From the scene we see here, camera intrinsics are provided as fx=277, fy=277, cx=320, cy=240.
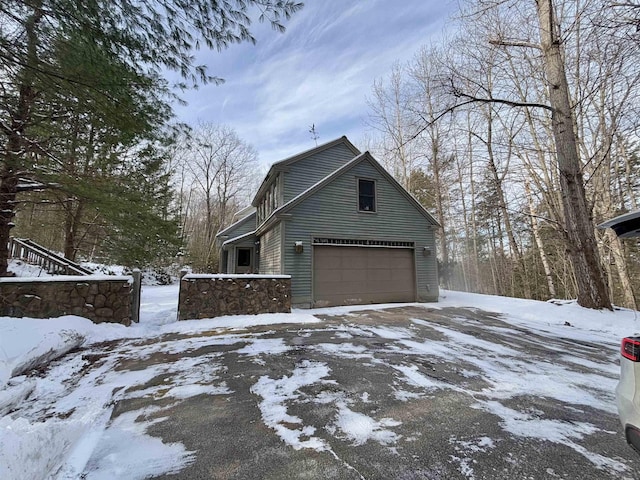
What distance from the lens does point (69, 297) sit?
552cm

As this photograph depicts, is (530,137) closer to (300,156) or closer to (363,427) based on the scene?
(300,156)

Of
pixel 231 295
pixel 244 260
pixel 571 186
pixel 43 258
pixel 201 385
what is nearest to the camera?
pixel 201 385

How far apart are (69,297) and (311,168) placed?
28.9 feet

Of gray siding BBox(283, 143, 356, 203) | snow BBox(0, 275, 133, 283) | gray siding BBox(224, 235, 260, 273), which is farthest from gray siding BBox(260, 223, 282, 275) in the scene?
snow BBox(0, 275, 133, 283)

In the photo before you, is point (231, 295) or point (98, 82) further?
point (231, 295)

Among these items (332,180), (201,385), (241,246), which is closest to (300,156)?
(332,180)

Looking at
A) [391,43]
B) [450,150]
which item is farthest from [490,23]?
[450,150]

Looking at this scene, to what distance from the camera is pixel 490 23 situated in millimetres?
10266

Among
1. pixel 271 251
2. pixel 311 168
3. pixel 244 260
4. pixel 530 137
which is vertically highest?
pixel 530 137

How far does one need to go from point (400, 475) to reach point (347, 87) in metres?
12.7

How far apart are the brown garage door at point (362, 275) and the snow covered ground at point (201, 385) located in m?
3.33

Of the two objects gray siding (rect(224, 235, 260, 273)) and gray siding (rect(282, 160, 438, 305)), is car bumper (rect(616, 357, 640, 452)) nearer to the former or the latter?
gray siding (rect(282, 160, 438, 305))

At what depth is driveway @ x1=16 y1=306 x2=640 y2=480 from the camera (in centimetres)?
186

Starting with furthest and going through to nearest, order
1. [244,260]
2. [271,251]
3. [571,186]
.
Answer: [244,260] < [271,251] < [571,186]
